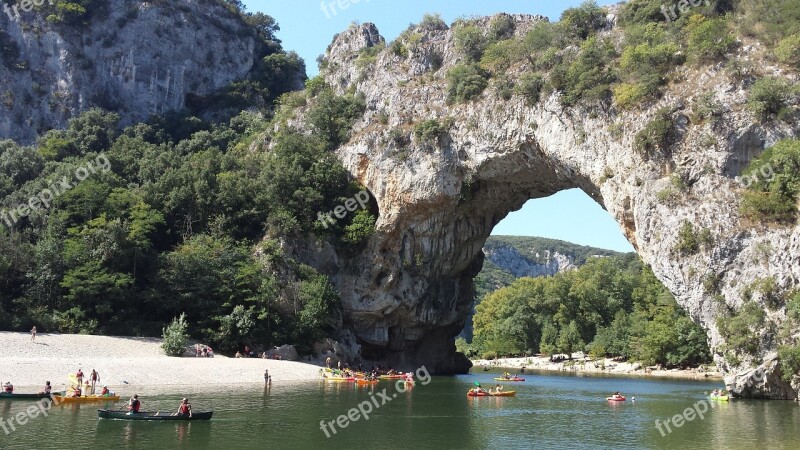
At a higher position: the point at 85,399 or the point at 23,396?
the point at 23,396

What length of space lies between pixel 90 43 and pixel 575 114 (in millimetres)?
57253

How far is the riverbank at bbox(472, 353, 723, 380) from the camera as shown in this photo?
53812mm

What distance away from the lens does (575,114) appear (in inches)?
1571

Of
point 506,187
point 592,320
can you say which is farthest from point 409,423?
point 592,320

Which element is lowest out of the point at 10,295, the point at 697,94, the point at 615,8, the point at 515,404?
the point at 515,404

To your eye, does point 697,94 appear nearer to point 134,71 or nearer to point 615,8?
point 615,8

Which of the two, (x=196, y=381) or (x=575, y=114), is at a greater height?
(x=575, y=114)

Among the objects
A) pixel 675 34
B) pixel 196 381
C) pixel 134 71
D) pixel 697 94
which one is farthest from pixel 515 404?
pixel 134 71

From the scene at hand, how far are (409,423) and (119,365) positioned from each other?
1819 centimetres

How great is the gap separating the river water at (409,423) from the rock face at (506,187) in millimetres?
6509

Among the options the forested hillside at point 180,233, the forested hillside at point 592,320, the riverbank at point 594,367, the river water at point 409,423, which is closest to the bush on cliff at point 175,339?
the forested hillside at point 180,233

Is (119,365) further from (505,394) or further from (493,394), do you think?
(505,394)

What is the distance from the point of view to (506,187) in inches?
1869

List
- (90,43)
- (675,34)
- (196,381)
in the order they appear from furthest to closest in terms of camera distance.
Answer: (90,43)
(675,34)
(196,381)
